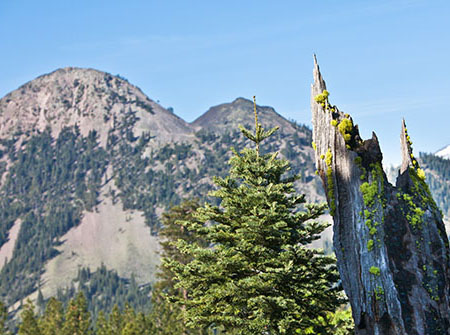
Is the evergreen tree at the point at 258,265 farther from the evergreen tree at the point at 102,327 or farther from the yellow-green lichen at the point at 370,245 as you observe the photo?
the evergreen tree at the point at 102,327

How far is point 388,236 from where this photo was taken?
17469 mm

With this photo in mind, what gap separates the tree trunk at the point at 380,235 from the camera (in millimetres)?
16750

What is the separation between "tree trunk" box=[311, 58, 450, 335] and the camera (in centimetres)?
1675

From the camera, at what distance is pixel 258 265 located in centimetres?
2150

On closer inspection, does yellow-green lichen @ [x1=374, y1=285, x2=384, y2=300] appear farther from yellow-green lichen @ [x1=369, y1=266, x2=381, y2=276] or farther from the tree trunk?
yellow-green lichen @ [x1=369, y1=266, x2=381, y2=276]

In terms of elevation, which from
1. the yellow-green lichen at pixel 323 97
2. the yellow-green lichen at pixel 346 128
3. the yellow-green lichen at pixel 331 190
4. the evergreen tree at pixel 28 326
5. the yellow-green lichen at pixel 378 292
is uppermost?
the yellow-green lichen at pixel 323 97

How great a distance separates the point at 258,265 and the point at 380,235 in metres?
5.59

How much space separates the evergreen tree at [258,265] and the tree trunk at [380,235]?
9.09 ft

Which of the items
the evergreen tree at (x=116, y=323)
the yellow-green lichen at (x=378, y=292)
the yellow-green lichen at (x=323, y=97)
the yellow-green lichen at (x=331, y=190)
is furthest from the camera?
the evergreen tree at (x=116, y=323)

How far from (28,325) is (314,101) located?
69.5 meters

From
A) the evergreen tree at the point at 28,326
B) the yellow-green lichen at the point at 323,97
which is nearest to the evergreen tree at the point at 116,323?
the evergreen tree at the point at 28,326

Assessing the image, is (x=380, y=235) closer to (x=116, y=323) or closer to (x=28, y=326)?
(x=28, y=326)

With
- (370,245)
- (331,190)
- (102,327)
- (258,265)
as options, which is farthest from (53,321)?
(370,245)

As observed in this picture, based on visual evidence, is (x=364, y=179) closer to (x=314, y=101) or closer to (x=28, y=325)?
(x=314, y=101)
